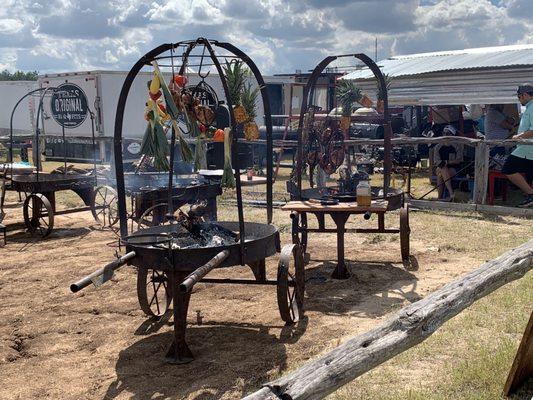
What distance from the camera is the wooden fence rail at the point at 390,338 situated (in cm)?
274

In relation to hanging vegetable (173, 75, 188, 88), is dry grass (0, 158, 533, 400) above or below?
below

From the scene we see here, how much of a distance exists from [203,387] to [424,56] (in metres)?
15.6

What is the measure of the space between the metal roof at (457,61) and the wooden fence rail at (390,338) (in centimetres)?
1008

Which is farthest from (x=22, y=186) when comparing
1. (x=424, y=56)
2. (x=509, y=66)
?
(x=424, y=56)

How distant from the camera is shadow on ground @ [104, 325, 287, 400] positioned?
4355 mm

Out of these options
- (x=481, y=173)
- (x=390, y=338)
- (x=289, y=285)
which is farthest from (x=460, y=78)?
(x=390, y=338)

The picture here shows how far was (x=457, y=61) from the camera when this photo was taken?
15453mm

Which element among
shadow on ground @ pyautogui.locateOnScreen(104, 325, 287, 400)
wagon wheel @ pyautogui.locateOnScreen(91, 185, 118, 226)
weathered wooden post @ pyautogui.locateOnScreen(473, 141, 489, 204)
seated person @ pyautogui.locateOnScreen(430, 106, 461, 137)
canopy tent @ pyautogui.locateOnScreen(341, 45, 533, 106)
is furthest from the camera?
seated person @ pyautogui.locateOnScreen(430, 106, 461, 137)

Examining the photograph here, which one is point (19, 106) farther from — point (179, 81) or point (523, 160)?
point (179, 81)

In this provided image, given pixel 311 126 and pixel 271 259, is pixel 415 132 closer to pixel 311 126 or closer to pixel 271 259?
pixel 311 126

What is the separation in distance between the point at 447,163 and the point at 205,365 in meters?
8.95

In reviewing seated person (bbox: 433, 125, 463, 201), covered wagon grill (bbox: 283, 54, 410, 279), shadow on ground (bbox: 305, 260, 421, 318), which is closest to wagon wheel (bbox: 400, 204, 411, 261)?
covered wagon grill (bbox: 283, 54, 410, 279)

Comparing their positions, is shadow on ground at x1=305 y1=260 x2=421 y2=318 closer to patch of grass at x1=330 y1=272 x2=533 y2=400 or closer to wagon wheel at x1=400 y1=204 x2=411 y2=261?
wagon wheel at x1=400 y1=204 x2=411 y2=261

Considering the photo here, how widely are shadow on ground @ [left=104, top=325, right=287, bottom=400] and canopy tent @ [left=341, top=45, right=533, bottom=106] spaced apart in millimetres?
9986
